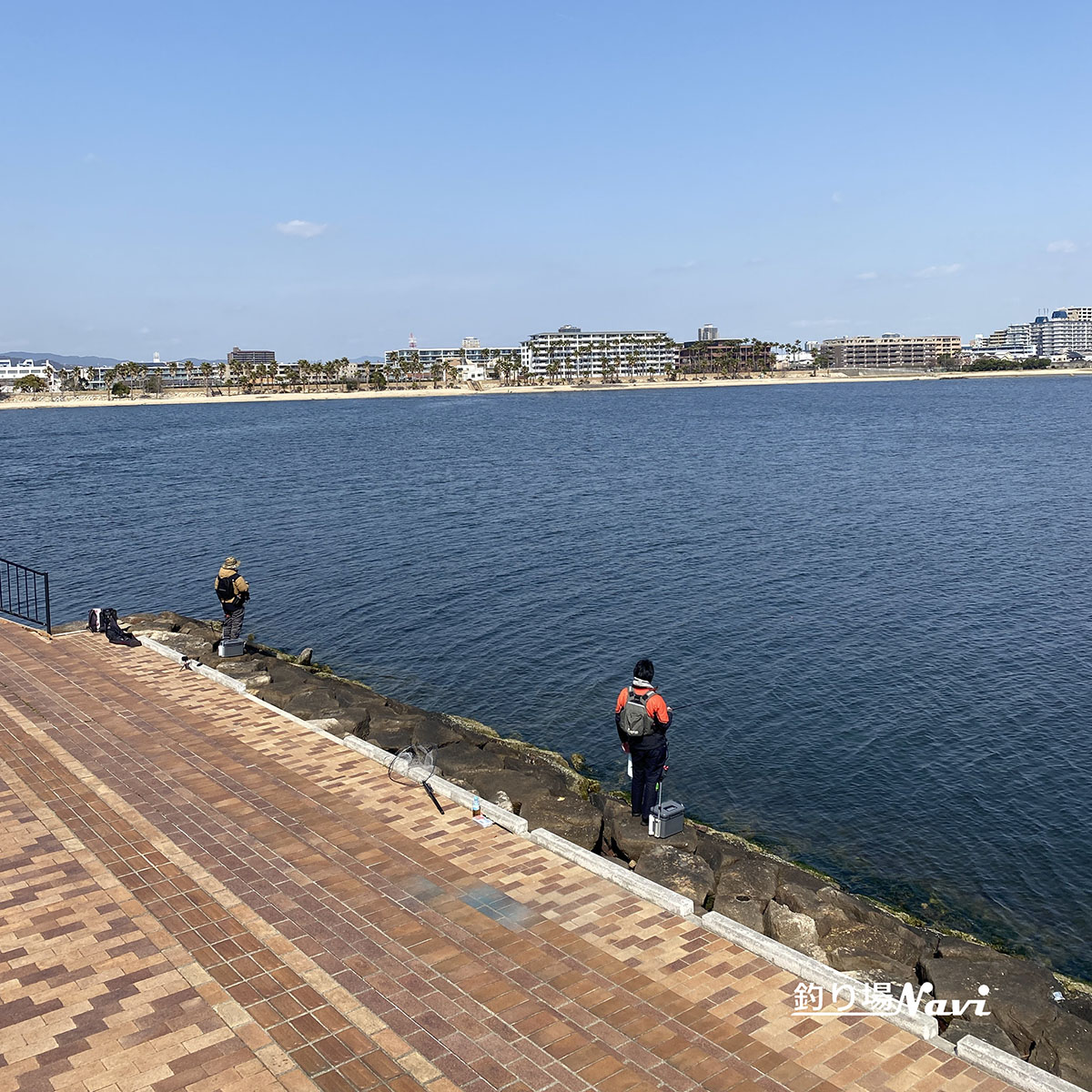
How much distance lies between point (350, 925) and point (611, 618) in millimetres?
18717

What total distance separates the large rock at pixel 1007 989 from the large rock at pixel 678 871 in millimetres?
2323

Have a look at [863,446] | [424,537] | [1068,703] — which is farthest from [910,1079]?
[863,446]

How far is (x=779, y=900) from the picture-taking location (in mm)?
10797

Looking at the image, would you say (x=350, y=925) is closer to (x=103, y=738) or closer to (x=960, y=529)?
(x=103, y=738)

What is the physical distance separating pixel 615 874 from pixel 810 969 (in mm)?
2280

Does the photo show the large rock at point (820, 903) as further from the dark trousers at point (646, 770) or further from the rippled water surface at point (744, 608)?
the rippled water surface at point (744, 608)

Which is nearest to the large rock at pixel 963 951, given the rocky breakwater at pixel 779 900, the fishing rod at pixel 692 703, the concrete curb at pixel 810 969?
the rocky breakwater at pixel 779 900

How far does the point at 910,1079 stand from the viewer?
6660 mm

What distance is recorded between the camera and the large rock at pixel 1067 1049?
26.0 ft

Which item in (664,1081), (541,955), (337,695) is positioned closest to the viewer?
(664,1081)

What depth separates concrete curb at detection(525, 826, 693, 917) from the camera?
8953 mm

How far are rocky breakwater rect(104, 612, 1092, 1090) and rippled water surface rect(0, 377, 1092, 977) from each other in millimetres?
2401

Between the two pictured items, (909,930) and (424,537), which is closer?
(909,930)

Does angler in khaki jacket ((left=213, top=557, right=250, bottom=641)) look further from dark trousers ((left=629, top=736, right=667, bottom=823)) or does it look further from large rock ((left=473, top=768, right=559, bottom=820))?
dark trousers ((left=629, top=736, right=667, bottom=823))
